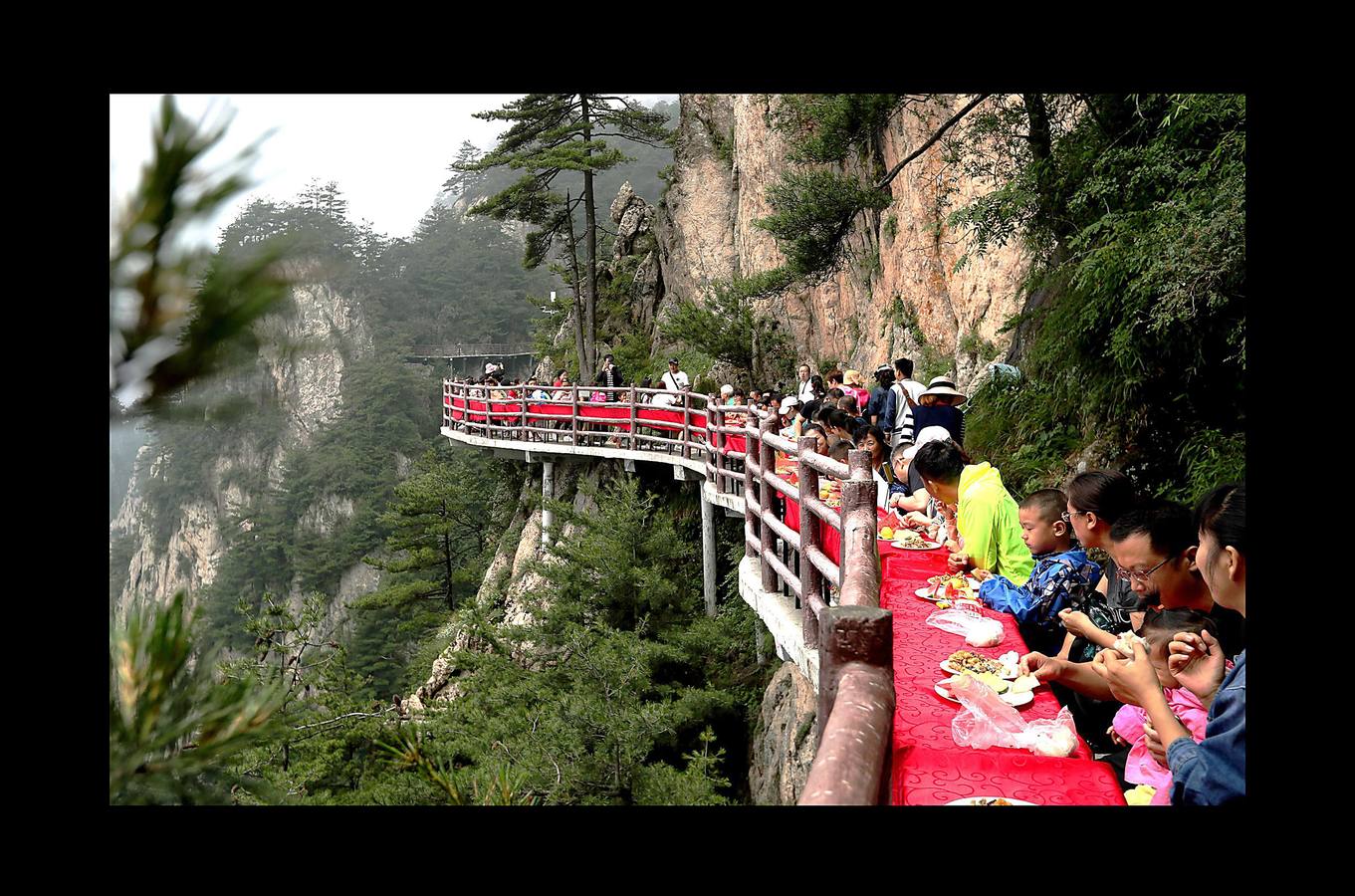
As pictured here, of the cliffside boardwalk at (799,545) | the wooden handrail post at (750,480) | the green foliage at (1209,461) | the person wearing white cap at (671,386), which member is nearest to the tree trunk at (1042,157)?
the green foliage at (1209,461)

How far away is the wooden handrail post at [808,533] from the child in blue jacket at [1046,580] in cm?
114

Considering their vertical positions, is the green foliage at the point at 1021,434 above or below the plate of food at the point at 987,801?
above

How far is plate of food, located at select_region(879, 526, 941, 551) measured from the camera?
13.7ft

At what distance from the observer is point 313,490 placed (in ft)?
77.7

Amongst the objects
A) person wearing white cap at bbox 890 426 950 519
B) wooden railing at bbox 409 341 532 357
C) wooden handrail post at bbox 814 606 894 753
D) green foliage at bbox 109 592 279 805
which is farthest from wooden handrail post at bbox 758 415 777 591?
wooden railing at bbox 409 341 532 357

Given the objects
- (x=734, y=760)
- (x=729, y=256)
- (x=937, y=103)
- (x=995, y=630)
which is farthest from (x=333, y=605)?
(x=995, y=630)

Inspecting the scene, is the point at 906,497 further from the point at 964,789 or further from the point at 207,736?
the point at 207,736

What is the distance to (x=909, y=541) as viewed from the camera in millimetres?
4285

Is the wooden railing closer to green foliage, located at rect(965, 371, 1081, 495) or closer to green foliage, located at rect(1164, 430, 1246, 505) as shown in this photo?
green foliage, located at rect(965, 371, 1081, 495)

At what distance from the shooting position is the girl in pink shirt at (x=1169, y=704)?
1.83 m

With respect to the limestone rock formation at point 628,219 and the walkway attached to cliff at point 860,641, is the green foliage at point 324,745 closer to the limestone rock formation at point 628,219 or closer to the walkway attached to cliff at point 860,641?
the walkway attached to cliff at point 860,641

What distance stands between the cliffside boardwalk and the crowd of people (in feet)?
1.76

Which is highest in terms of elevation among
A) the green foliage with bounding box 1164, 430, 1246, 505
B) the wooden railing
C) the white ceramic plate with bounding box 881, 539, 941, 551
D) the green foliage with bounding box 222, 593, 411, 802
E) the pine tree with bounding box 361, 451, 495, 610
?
the wooden railing

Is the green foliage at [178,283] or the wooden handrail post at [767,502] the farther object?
the wooden handrail post at [767,502]
